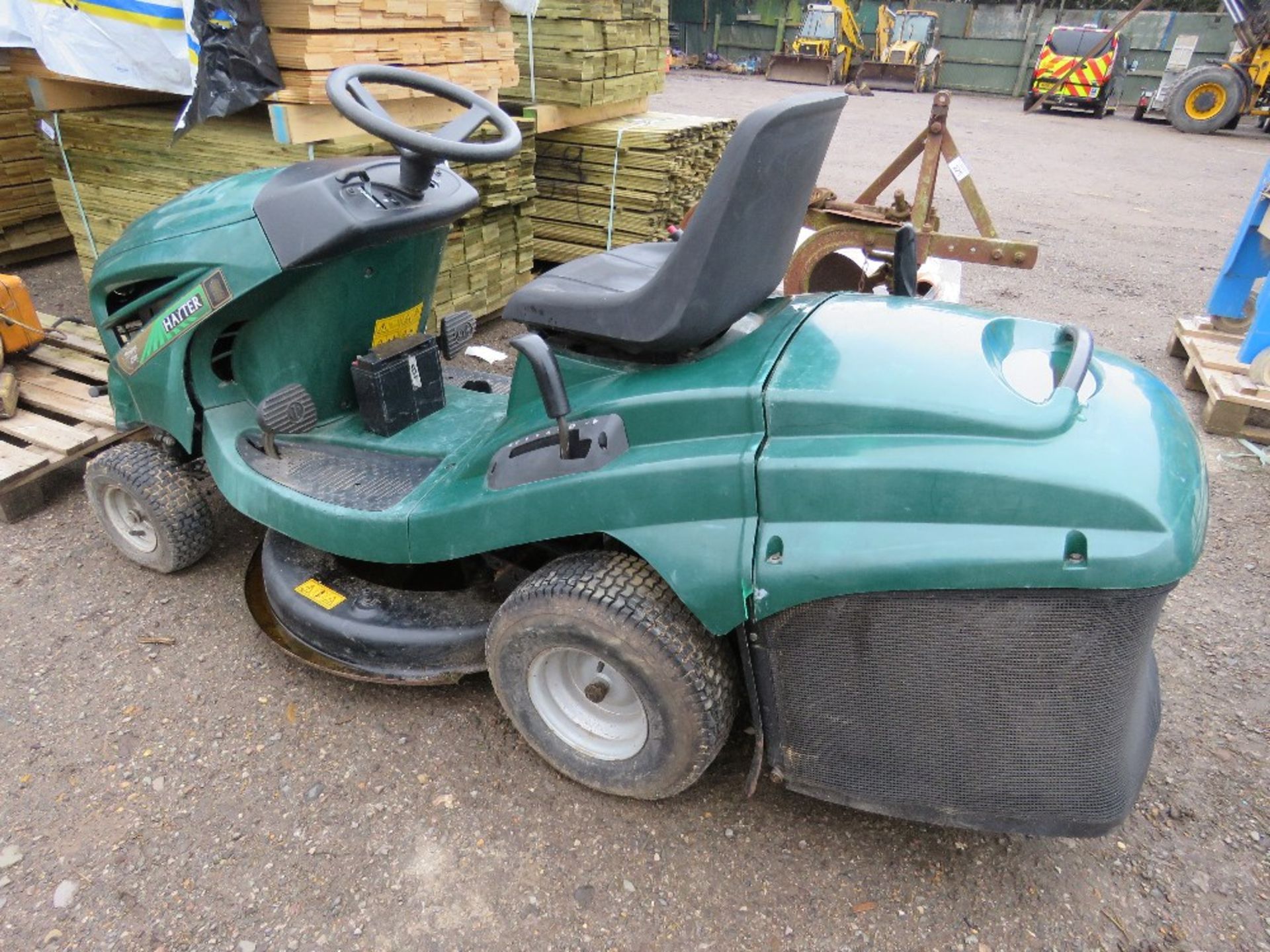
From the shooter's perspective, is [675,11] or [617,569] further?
[675,11]

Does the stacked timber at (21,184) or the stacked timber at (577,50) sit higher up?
the stacked timber at (577,50)

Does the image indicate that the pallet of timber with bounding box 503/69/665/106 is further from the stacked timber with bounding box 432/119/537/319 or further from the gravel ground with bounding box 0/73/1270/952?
the gravel ground with bounding box 0/73/1270/952

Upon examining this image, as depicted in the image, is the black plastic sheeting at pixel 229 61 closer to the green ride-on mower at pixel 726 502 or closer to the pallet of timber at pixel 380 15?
the pallet of timber at pixel 380 15

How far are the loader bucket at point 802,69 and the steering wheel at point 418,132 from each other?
2010 cm

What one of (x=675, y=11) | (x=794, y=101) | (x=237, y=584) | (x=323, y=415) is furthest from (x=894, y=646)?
(x=675, y=11)

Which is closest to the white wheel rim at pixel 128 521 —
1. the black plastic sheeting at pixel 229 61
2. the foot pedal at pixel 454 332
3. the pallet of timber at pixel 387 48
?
the foot pedal at pixel 454 332

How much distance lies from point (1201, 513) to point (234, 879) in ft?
7.02

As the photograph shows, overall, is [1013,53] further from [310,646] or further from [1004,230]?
[310,646]

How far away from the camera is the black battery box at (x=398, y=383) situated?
260cm

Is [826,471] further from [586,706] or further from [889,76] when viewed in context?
[889,76]

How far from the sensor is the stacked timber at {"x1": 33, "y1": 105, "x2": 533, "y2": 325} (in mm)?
3855

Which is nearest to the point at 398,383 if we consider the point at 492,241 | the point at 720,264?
the point at 720,264

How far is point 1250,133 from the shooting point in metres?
15.7

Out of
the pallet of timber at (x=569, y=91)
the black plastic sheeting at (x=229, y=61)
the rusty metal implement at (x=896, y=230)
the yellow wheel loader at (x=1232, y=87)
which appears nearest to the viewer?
the black plastic sheeting at (x=229, y=61)
